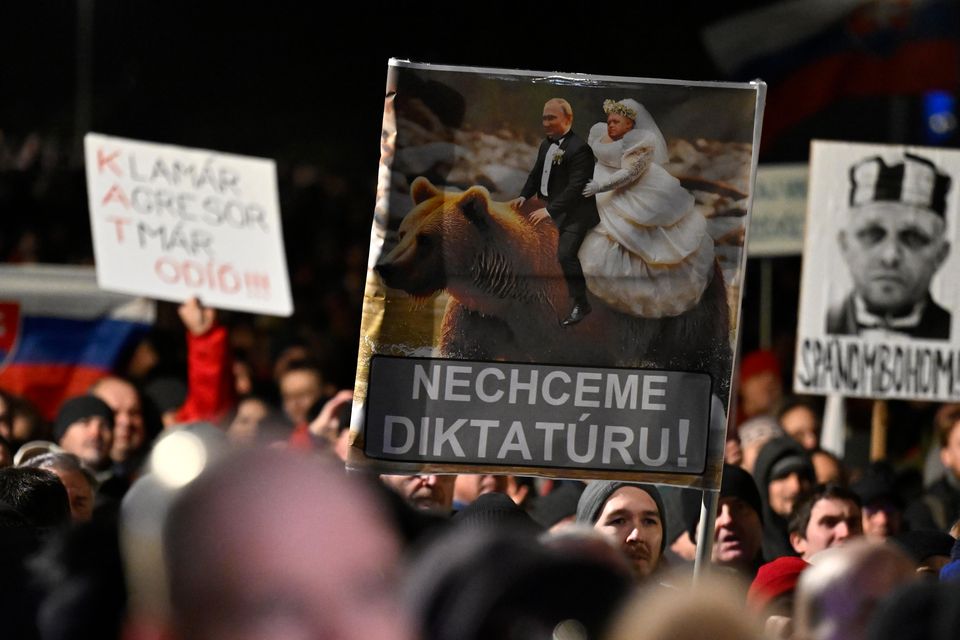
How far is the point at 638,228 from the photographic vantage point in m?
3.98

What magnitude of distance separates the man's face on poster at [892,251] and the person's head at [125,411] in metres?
3.05

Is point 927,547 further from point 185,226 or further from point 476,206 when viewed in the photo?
point 185,226

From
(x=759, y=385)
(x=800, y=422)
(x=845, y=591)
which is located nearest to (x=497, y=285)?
(x=845, y=591)

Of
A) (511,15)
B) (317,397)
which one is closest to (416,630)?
(317,397)

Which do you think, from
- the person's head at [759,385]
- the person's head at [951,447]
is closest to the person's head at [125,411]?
the person's head at [951,447]

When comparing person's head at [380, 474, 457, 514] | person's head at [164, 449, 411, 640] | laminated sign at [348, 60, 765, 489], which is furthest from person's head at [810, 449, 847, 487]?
person's head at [164, 449, 411, 640]

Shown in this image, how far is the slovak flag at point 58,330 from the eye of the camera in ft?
25.6

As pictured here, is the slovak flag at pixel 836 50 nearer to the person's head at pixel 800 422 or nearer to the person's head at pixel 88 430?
the person's head at pixel 800 422

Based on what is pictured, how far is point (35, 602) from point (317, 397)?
18.1ft

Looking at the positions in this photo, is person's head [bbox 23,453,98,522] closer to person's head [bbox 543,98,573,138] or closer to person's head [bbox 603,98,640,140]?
person's head [bbox 543,98,573,138]

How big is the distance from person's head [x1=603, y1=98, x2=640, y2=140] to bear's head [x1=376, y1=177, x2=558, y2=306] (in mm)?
283

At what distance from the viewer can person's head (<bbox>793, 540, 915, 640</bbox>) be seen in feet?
7.00

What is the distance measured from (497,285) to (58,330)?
4.52 metres

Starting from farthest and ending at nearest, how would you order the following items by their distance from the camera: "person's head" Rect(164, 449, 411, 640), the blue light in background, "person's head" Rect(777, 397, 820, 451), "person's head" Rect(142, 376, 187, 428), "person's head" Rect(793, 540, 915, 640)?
the blue light in background < "person's head" Rect(777, 397, 820, 451) < "person's head" Rect(142, 376, 187, 428) < "person's head" Rect(793, 540, 915, 640) < "person's head" Rect(164, 449, 411, 640)
